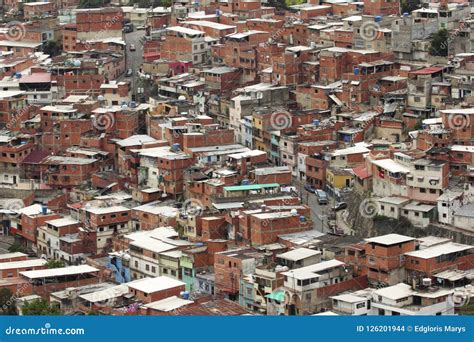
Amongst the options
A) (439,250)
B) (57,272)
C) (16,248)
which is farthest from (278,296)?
(16,248)

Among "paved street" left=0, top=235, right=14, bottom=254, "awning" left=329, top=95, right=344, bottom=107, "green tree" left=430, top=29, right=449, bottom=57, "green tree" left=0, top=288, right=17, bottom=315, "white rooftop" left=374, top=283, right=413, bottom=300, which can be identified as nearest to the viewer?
"white rooftop" left=374, top=283, right=413, bottom=300

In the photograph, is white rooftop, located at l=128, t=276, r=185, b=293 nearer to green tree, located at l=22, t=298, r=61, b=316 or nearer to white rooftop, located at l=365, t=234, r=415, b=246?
green tree, located at l=22, t=298, r=61, b=316

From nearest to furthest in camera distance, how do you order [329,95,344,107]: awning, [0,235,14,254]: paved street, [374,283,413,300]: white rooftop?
[374,283,413,300]: white rooftop → [0,235,14,254]: paved street → [329,95,344,107]: awning

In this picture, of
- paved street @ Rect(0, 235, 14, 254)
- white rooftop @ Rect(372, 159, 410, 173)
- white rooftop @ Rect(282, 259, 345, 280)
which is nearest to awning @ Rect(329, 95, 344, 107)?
white rooftop @ Rect(372, 159, 410, 173)

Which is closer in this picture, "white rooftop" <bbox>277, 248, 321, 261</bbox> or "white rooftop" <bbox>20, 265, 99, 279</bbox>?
"white rooftop" <bbox>277, 248, 321, 261</bbox>

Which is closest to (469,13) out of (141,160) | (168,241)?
(141,160)

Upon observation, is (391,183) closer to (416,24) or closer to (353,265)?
(353,265)

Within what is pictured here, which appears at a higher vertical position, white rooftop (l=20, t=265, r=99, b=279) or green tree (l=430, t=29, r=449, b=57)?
Answer: green tree (l=430, t=29, r=449, b=57)

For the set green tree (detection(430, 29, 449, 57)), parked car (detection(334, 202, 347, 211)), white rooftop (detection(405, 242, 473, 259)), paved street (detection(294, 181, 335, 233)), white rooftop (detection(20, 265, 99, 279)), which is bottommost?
white rooftop (detection(20, 265, 99, 279))
